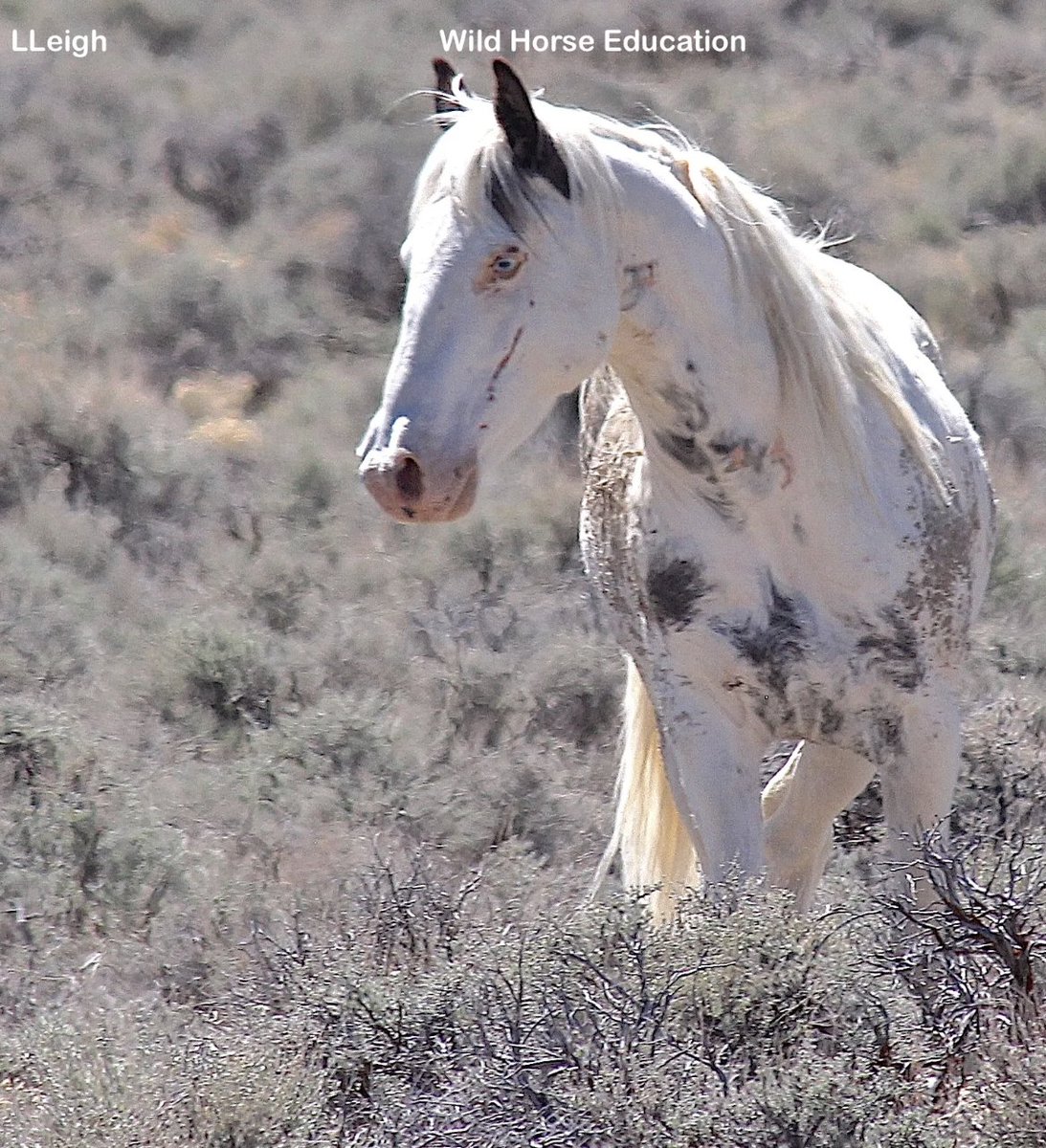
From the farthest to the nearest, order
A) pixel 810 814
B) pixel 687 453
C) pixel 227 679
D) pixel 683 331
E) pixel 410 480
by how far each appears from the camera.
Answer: pixel 227 679 < pixel 810 814 < pixel 687 453 < pixel 683 331 < pixel 410 480

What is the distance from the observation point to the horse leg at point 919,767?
355 cm

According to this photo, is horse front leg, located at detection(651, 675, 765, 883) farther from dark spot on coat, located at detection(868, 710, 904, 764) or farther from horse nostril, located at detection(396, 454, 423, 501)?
horse nostril, located at detection(396, 454, 423, 501)

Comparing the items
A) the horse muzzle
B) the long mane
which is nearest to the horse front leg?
the long mane

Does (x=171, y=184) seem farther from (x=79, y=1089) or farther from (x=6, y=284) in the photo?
(x=79, y=1089)

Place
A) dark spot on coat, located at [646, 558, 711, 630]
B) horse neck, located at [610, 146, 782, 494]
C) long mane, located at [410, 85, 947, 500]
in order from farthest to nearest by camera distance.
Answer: dark spot on coat, located at [646, 558, 711, 630], horse neck, located at [610, 146, 782, 494], long mane, located at [410, 85, 947, 500]

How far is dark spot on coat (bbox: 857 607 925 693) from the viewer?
135 inches

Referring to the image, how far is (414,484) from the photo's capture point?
2.87 meters

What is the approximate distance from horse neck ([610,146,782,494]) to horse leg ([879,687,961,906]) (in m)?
0.62

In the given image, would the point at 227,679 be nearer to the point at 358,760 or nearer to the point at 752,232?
the point at 358,760

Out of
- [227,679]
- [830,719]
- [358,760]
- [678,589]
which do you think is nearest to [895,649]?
[830,719]

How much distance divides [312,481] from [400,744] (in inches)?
137

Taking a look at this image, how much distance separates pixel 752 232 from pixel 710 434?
37 centimetres

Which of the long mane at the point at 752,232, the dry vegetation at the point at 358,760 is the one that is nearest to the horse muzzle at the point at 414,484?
the long mane at the point at 752,232

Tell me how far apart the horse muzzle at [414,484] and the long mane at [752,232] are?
412mm
